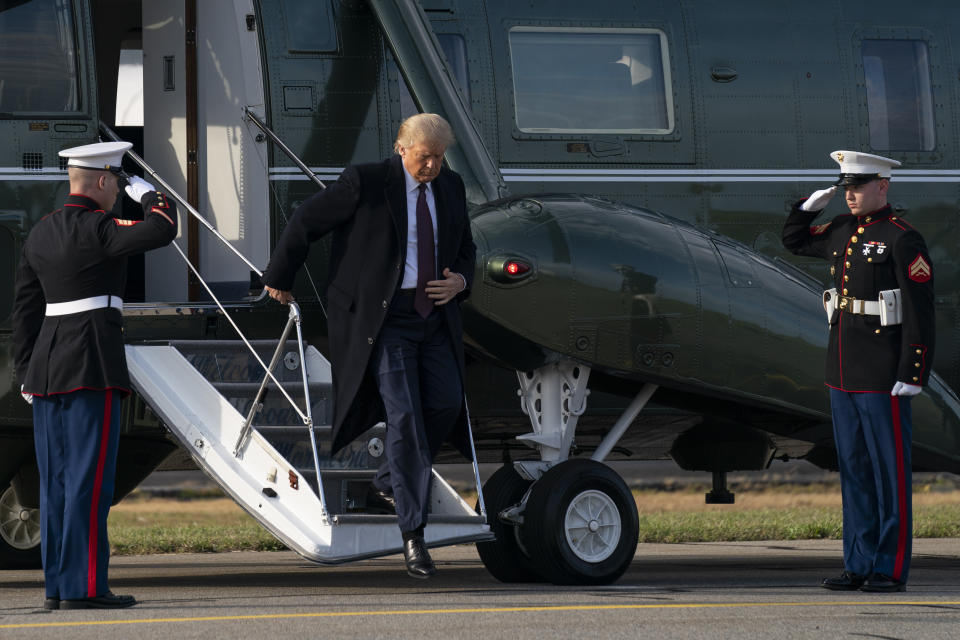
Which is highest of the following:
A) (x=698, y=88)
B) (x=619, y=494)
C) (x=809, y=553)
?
(x=698, y=88)

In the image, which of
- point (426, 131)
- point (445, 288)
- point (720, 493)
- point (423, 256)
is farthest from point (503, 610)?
point (720, 493)

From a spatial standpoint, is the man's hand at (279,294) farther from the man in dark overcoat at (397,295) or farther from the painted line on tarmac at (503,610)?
the painted line on tarmac at (503,610)

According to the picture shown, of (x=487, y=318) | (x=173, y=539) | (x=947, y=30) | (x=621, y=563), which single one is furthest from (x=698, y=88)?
(x=173, y=539)

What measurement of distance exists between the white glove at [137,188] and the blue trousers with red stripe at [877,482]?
3.49m

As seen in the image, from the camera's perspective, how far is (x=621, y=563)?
25.6 feet

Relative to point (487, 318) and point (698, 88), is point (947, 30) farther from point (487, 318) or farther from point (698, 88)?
point (487, 318)

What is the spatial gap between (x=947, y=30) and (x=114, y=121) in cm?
539

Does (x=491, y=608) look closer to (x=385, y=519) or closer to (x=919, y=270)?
(x=385, y=519)

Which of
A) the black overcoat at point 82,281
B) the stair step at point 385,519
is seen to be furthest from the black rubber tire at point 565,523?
the black overcoat at point 82,281

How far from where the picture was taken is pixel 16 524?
9.53 m

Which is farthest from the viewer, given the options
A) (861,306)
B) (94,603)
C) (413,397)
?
(861,306)

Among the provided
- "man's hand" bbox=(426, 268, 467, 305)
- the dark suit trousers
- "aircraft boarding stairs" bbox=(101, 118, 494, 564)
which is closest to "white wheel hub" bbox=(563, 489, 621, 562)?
"aircraft boarding stairs" bbox=(101, 118, 494, 564)

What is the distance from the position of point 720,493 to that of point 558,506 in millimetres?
2325

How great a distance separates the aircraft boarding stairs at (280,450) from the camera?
682cm
